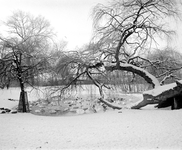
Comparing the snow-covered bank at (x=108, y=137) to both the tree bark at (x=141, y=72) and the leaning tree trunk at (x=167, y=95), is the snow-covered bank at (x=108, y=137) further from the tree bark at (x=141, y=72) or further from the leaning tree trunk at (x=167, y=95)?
the tree bark at (x=141, y=72)

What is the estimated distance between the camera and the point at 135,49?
25.5 ft

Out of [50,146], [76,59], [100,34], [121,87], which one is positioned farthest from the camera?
[121,87]

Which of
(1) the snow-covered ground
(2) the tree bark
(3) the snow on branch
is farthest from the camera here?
(2) the tree bark

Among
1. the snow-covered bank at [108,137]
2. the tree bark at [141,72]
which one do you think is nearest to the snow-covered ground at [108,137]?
the snow-covered bank at [108,137]

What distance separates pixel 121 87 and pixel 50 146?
19.2ft

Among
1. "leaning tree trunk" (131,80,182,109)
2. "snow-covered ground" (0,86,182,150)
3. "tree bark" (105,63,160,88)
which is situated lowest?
"snow-covered ground" (0,86,182,150)

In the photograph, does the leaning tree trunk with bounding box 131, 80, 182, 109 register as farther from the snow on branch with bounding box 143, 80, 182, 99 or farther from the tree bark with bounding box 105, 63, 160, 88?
the tree bark with bounding box 105, 63, 160, 88

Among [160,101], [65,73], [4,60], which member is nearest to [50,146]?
[160,101]

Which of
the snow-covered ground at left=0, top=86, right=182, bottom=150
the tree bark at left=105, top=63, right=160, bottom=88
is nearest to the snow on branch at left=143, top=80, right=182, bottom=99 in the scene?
the tree bark at left=105, top=63, right=160, bottom=88

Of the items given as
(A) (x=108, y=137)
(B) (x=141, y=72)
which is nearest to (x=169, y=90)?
(B) (x=141, y=72)

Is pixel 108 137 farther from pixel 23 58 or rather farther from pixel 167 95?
pixel 23 58

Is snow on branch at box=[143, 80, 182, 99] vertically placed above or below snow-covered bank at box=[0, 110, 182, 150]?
above

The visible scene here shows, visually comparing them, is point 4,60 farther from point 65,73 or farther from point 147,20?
point 147,20

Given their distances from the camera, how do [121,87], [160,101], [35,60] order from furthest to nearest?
[35,60] < [121,87] < [160,101]
